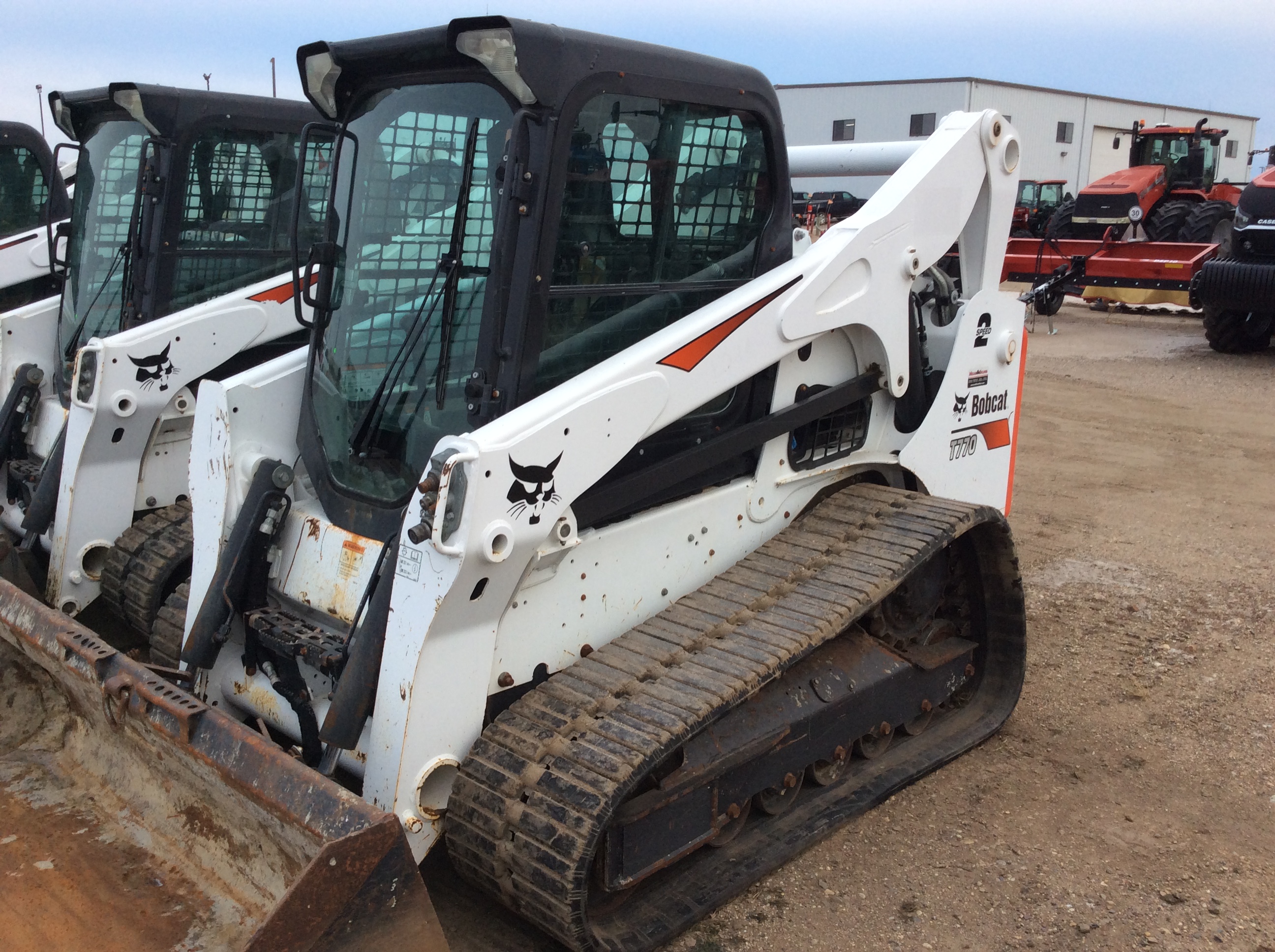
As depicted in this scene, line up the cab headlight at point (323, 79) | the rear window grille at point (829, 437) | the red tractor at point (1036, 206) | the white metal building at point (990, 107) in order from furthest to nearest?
the white metal building at point (990, 107) → the red tractor at point (1036, 206) → the rear window grille at point (829, 437) → the cab headlight at point (323, 79)

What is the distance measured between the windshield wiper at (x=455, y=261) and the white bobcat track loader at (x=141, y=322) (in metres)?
2.13

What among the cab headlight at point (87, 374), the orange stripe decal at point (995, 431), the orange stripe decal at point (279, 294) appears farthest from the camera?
the orange stripe decal at point (279, 294)

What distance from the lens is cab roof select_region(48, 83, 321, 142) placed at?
557cm

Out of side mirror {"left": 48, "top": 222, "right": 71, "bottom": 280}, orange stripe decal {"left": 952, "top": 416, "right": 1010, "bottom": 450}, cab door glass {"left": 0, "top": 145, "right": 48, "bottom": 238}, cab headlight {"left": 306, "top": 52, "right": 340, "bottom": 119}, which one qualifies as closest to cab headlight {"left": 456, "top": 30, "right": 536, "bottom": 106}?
cab headlight {"left": 306, "top": 52, "right": 340, "bottom": 119}

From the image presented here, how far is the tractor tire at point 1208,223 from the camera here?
17.9 metres

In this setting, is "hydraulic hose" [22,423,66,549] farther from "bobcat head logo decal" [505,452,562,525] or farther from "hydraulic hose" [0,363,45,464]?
"bobcat head logo decal" [505,452,562,525]

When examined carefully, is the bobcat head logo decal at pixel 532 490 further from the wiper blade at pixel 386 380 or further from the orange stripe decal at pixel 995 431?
the orange stripe decal at pixel 995 431

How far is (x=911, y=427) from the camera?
469 centimetres

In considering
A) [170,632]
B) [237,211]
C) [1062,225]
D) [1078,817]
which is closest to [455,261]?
[170,632]

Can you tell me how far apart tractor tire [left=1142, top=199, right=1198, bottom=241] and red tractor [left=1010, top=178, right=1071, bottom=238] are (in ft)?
8.61

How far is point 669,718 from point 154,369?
3176 mm

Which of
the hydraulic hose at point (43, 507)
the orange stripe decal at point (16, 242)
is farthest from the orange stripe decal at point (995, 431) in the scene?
the orange stripe decal at point (16, 242)

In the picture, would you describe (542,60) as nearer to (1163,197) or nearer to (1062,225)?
(1062,225)

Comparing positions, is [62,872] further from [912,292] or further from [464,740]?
[912,292]
